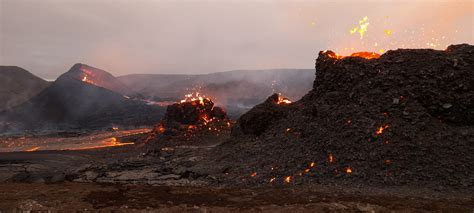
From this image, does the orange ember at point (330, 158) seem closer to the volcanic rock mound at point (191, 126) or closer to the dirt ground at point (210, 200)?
the dirt ground at point (210, 200)

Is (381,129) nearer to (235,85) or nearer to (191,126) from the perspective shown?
(191,126)

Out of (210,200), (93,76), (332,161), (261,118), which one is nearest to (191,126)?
(261,118)

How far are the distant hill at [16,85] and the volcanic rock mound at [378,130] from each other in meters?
66.4

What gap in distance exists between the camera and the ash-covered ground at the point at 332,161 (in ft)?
29.1

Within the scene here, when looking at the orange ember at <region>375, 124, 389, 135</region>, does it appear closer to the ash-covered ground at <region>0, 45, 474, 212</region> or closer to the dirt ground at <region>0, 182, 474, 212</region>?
the ash-covered ground at <region>0, 45, 474, 212</region>

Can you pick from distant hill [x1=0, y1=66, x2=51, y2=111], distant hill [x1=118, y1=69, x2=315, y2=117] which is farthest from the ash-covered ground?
distant hill [x1=0, y1=66, x2=51, y2=111]

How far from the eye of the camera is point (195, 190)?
33.9 feet

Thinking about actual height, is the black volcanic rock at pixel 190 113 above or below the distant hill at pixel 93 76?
below

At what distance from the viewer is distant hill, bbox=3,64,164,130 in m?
49.0

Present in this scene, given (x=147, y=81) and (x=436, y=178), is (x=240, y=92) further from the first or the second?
(x=436, y=178)

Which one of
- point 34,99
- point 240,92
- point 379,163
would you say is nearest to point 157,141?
point 379,163

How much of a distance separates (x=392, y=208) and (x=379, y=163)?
104 inches

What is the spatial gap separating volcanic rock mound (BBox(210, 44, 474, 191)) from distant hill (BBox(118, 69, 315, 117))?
60.3m

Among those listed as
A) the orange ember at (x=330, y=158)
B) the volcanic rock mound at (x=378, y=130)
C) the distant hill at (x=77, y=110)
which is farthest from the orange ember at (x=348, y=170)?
the distant hill at (x=77, y=110)
